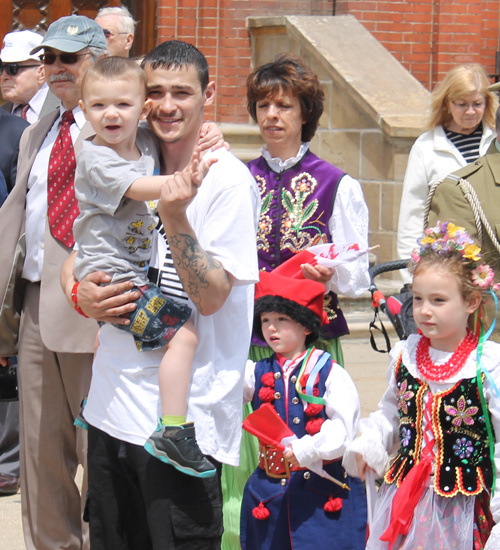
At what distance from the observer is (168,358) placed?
2.32 m

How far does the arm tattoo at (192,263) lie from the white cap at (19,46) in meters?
3.55

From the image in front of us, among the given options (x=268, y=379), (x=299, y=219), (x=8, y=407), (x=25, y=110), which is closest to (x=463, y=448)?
(x=268, y=379)

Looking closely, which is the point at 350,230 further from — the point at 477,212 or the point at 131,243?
the point at 131,243

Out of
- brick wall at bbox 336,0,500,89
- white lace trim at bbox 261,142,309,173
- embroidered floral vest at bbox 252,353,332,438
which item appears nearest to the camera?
embroidered floral vest at bbox 252,353,332,438

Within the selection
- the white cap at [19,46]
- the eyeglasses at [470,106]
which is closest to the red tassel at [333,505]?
the eyeglasses at [470,106]

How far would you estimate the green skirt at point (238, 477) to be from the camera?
3.67 m

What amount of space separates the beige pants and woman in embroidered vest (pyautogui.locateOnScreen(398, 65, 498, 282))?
2154 mm

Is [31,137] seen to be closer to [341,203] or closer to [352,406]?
[341,203]

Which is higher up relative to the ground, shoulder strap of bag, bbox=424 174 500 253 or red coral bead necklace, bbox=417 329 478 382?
shoulder strap of bag, bbox=424 174 500 253

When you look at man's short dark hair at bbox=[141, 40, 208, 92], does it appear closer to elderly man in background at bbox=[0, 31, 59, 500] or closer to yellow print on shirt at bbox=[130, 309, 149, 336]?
yellow print on shirt at bbox=[130, 309, 149, 336]

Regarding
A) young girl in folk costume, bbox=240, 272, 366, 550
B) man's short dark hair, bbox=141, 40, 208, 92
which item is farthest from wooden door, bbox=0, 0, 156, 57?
man's short dark hair, bbox=141, 40, 208, 92

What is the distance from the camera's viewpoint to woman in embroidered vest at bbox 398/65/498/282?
486cm

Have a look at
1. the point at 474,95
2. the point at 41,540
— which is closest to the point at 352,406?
the point at 41,540

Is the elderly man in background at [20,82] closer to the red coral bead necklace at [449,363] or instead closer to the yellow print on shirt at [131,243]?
the yellow print on shirt at [131,243]
